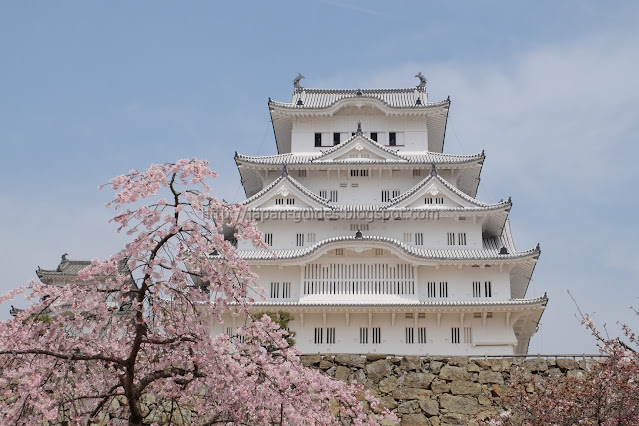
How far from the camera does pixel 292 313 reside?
30016 mm

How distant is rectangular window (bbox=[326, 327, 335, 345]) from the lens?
30323mm

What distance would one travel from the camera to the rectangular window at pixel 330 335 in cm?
3032

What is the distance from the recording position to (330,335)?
3045 centimetres

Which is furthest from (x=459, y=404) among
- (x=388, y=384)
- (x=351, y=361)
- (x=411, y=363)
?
(x=351, y=361)

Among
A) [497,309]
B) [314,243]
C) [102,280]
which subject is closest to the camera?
[102,280]

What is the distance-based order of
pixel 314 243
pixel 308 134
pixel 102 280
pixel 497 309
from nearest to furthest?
1. pixel 102 280
2. pixel 497 309
3. pixel 314 243
4. pixel 308 134

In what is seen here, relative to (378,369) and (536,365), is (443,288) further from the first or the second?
(378,369)

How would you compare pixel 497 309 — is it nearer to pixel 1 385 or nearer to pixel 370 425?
pixel 370 425

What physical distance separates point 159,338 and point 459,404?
10542 mm

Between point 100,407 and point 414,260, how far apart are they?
21317 millimetres

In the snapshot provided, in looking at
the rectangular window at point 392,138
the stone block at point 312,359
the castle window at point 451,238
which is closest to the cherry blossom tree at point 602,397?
the stone block at point 312,359

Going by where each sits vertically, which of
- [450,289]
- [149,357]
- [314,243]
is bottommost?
[149,357]

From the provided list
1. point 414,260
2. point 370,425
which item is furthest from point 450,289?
point 370,425

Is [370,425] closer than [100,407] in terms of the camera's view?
No
